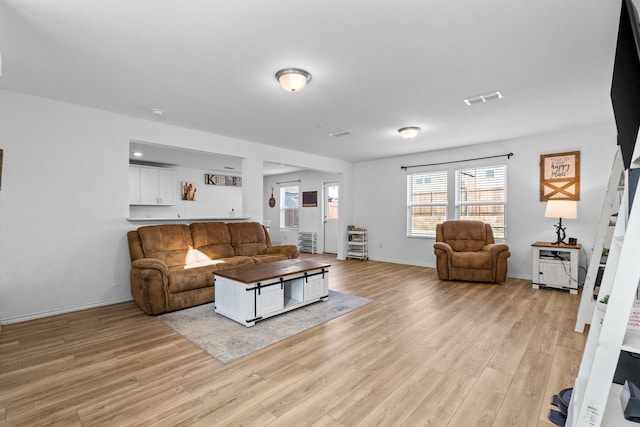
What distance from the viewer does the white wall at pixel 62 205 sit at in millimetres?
3279

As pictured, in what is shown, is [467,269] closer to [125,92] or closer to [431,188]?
[431,188]

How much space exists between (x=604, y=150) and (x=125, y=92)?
21.7 feet

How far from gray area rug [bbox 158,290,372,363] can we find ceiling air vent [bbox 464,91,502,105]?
2.79 meters

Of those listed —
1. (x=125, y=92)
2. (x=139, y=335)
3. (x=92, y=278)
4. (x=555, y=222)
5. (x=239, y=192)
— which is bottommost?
(x=139, y=335)

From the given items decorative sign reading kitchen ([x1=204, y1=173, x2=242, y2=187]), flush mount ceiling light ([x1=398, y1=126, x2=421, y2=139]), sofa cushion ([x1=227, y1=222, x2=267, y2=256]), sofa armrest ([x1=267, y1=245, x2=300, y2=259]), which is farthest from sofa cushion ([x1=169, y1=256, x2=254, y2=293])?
decorative sign reading kitchen ([x1=204, y1=173, x2=242, y2=187])

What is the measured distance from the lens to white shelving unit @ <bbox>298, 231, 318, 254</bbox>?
880 centimetres

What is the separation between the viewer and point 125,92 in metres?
3.27

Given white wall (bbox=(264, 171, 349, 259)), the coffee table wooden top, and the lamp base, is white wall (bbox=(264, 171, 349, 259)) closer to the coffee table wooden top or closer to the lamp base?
the coffee table wooden top

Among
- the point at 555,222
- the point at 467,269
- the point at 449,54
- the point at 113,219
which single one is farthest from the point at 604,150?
the point at 113,219

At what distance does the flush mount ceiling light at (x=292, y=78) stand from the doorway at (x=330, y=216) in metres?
5.63

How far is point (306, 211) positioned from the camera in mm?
9078

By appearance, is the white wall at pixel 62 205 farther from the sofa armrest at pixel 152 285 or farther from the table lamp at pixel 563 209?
the table lamp at pixel 563 209

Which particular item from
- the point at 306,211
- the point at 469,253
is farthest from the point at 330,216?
the point at 469,253

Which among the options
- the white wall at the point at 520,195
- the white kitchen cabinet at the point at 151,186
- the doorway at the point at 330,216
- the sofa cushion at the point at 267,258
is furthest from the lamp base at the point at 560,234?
the white kitchen cabinet at the point at 151,186
